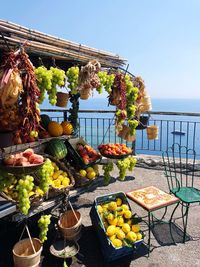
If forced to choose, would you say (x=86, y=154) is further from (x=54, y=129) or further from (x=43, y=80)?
(x=43, y=80)

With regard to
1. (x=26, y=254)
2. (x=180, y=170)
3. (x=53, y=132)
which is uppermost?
(x=53, y=132)

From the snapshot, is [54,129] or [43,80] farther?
[54,129]

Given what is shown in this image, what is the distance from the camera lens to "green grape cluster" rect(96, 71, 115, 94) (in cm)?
408

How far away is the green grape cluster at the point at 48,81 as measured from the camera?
296 centimetres

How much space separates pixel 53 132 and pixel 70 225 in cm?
156

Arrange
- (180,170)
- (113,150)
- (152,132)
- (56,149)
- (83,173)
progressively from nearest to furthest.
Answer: (56,149) < (83,173) < (113,150) < (152,132) < (180,170)

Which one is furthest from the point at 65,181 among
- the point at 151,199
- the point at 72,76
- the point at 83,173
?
the point at 72,76

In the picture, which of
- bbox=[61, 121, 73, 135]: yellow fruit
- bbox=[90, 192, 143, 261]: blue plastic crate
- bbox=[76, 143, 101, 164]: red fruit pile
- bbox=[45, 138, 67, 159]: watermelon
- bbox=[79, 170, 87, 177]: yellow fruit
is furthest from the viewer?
bbox=[61, 121, 73, 135]: yellow fruit

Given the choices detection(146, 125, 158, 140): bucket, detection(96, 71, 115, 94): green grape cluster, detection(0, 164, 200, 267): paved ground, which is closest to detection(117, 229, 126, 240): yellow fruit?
detection(0, 164, 200, 267): paved ground

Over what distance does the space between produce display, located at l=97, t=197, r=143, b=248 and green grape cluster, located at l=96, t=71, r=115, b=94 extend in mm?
1830

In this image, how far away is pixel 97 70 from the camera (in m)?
3.93

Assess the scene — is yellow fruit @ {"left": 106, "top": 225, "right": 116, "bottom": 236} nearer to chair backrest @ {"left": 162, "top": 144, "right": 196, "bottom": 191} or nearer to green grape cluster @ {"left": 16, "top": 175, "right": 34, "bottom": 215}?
green grape cluster @ {"left": 16, "top": 175, "right": 34, "bottom": 215}

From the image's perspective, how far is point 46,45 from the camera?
10.5 feet

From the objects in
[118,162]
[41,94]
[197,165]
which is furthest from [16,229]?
[197,165]
